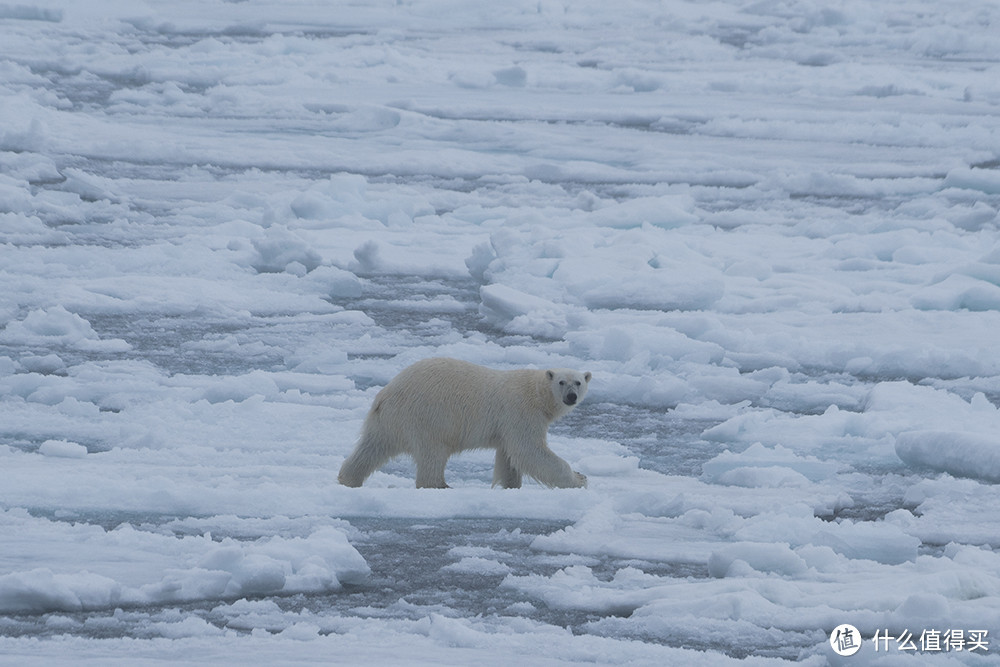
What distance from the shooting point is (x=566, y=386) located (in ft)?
15.6

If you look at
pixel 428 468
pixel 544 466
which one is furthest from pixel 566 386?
pixel 428 468

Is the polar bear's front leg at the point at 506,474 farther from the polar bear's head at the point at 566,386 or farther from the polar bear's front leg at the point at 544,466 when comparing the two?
the polar bear's head at the point at 566,386

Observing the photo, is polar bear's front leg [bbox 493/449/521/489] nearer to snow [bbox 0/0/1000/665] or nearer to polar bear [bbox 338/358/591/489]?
polar bear [bbox 338/358/591/489]

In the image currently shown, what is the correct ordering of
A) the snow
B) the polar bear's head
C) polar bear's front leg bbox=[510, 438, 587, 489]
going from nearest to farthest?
the snow < polar bear's front leg bbox=[510, 438, 587, 489] < the polar bear's head

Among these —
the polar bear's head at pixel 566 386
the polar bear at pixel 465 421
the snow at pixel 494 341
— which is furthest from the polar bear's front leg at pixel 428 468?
the polar bear's head at pixel 566 386

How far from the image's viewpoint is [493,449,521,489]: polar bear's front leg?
482cm

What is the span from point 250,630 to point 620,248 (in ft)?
Answer: 18.5

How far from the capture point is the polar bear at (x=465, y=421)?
4668 millimetres

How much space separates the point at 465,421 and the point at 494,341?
2189 millimetres

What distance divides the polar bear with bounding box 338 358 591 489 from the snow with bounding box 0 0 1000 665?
22 centimetres

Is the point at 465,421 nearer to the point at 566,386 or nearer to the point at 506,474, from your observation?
the point at 506,474

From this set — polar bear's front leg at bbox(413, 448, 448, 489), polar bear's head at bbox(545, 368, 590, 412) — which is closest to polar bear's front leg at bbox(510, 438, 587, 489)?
polar bear's head at bbox(545, 368, 590, 412)

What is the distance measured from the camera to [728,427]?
17.8ft

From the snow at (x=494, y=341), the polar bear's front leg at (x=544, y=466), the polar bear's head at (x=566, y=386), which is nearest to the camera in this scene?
the snow at (x=494, y=341)
